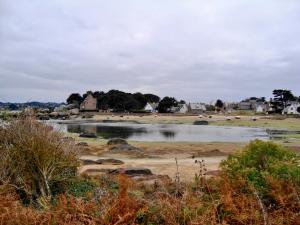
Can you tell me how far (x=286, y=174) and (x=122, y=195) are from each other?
3.23 m

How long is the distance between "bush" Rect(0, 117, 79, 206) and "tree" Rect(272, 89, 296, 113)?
11721cm

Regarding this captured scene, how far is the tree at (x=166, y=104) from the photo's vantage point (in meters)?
142

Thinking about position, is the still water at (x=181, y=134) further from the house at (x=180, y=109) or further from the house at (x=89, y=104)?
the house at (x=180, y=109)

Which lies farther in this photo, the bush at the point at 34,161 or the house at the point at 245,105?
the house at the point at 245,105

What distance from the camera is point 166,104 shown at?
142m

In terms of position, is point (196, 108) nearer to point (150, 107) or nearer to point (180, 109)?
point (180, 109)

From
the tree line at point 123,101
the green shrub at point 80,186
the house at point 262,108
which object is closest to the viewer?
the green shrub at point 80,186

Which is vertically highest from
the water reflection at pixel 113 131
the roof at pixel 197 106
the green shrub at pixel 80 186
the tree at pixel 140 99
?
the tree at pixel 140 99

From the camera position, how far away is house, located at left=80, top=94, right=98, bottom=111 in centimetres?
14262

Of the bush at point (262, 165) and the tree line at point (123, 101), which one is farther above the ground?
the tree line at point (123, 101)

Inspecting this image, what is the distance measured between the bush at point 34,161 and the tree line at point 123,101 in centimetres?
12196

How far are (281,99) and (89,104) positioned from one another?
59117 mm

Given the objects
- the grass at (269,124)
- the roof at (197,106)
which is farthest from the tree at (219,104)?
the grass at (269,124)

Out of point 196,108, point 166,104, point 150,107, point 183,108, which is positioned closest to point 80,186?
point 166,104
